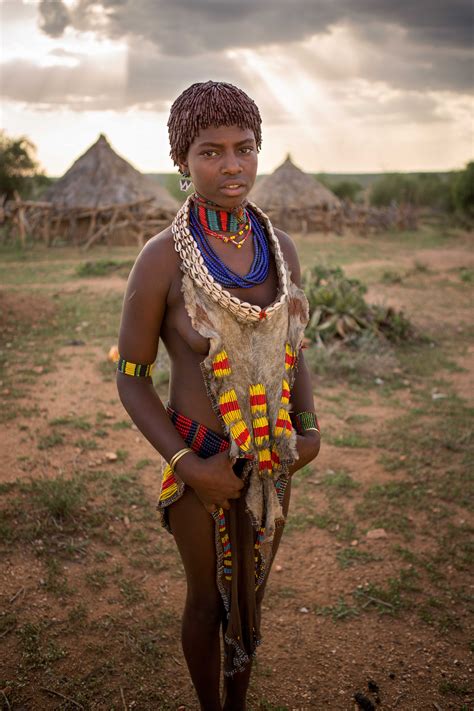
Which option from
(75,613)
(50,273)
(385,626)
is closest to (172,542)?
(75,613)

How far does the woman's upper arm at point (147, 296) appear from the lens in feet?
5.17

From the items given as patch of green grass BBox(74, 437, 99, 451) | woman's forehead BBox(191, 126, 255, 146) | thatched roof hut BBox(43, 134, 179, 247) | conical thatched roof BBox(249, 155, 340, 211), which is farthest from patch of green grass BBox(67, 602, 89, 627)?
conical thatched roof BBox(249, 155, 340, 211)

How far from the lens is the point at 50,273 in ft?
41.1

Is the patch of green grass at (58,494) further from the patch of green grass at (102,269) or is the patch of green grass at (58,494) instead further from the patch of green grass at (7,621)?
the patch of green grass at (102,269)

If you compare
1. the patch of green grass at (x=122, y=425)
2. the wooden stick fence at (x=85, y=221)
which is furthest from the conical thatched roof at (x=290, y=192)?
the patch of green grass at (x=122, y=425)

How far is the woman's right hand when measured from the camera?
1.55 m

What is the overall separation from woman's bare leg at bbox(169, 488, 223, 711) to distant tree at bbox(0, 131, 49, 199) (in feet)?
79.9

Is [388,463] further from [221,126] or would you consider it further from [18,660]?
[221,126]

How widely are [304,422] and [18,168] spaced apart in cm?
2565

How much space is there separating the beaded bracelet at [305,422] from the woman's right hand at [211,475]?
1.01 ft

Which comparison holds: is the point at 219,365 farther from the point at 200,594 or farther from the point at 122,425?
the point at 122,425

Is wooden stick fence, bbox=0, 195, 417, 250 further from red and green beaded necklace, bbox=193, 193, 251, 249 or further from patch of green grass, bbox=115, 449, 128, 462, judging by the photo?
red and green beaded necklace, bbox=193, 193, 251, 249

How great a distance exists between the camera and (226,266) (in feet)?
5.36

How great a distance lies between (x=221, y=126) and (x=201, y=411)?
2.59 feet
